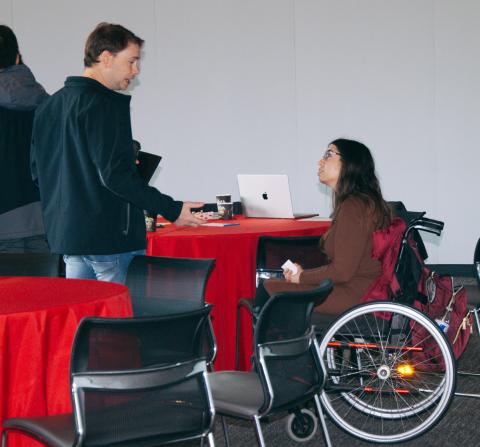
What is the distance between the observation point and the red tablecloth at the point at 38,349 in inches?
97.2

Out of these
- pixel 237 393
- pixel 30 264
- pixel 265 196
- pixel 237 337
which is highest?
pixel 265 196

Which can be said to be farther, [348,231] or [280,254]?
[280,254]

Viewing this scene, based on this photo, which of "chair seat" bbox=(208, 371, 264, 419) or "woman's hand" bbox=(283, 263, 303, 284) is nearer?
"chair seat" bbox=(208, 371, 264, 419)

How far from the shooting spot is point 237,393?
2.75 metres

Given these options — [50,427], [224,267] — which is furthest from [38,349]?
[224,267]

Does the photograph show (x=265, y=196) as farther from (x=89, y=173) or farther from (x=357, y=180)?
(x=89, y=173)

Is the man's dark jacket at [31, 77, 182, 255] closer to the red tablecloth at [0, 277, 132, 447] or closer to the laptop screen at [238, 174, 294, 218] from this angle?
the red tablecloth at [0, 277, 132, 447]

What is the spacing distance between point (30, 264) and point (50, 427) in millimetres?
1263

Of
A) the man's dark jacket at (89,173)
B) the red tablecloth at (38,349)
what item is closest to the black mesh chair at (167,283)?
the man's dark jacket at (89,173)

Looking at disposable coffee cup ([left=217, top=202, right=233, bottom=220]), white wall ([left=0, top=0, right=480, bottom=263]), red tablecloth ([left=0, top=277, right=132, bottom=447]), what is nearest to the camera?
red tablecloth ([left=0, top=277, right=132, bottom=447])

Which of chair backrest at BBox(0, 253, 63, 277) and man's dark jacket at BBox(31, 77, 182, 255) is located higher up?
man's dark jacket at BBox(31, 77, 182, 255)

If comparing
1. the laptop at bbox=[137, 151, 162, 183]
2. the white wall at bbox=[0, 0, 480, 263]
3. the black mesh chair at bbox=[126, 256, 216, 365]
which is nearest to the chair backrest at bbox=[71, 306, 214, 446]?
the black mesh chair at bbox=[126, 256, 216, 365]

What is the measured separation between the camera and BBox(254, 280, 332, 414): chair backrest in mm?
2572

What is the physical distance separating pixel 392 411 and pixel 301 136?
457 centimetres
